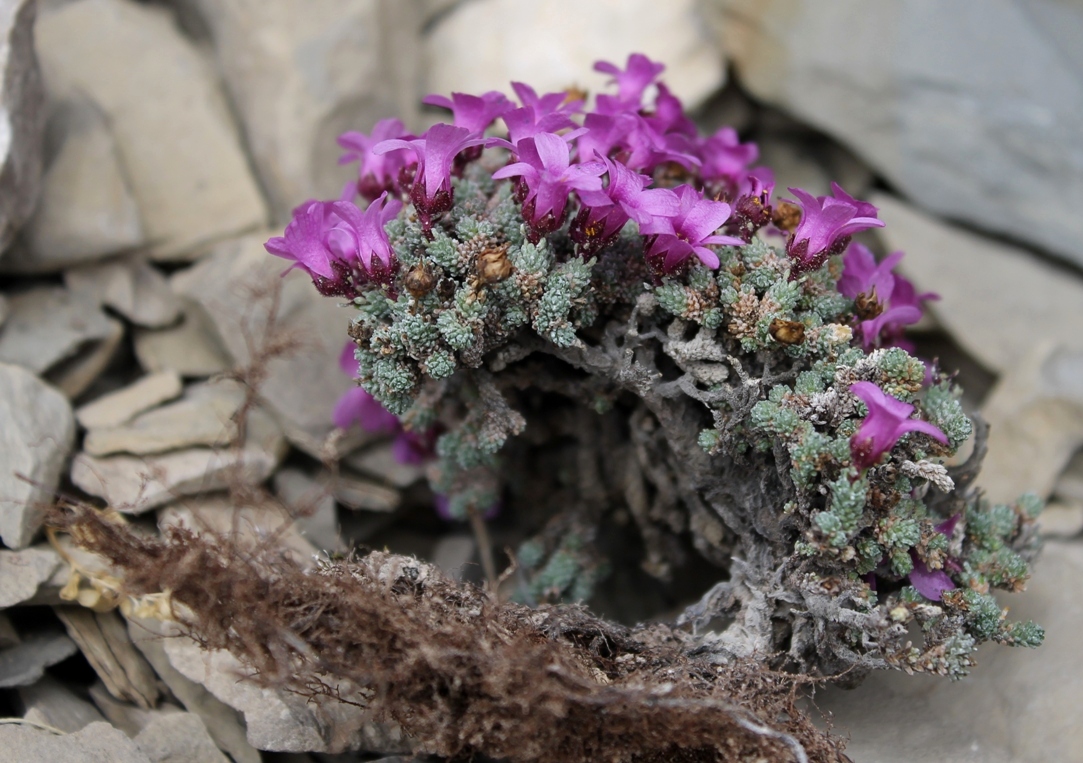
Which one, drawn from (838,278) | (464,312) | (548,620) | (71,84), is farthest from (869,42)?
(71,84)

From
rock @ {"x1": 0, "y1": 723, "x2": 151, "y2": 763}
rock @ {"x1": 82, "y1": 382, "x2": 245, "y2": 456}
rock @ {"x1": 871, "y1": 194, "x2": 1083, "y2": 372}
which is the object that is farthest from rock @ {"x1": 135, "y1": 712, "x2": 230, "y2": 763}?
rock @ {"x1": 871, "y1": 194, "x2": 1083, "y2": 372}

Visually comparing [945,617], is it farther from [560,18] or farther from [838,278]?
[560,18]

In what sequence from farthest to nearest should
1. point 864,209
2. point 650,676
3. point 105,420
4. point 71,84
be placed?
1. point 71,84
2. point 105,420
3. point 864,209
4. point 650,676

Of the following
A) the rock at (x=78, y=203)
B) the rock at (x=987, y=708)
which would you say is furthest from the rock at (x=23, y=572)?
the rock at (x=987, y=708)

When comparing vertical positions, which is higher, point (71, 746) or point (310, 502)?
point (310, 502)

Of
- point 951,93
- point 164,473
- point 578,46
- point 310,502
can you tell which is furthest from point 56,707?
point 951,93

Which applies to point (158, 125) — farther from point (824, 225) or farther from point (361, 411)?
point (824, 225)

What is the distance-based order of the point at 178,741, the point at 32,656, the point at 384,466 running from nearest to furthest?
the point at 178,741, the point at 32,656, the point at 384,466
